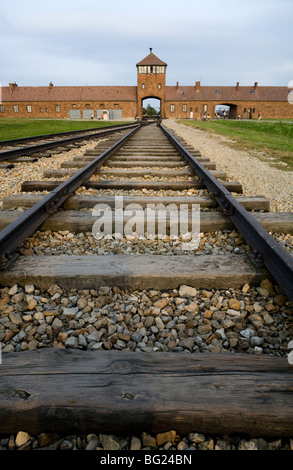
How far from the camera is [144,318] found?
1647 mm

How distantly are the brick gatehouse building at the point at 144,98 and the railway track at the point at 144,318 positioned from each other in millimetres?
58653

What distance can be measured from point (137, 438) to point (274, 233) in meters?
2.11

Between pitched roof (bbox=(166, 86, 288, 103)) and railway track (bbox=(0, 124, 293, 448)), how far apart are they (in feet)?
211

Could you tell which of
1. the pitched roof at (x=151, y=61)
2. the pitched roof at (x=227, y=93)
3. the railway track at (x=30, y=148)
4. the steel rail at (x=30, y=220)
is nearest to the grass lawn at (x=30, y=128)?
the railway track at (x=30, y=148)

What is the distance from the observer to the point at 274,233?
2.70 meters

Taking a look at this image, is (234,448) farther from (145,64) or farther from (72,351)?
(145,64)

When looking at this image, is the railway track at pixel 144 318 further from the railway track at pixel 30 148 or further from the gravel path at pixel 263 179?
the railway track at pixel 30 148

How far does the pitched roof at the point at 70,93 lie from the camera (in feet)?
196

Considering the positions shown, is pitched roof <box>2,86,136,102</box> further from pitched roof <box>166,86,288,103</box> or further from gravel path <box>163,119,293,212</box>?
gravel path <box>163,119,293,212</box>

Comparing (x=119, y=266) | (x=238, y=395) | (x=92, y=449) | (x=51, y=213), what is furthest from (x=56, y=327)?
(x=51, y=213)

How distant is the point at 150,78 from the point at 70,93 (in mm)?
16289

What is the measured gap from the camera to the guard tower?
57125mm

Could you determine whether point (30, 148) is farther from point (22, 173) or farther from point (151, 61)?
point (151, 61)

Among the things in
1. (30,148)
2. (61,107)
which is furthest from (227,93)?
(30,148)
